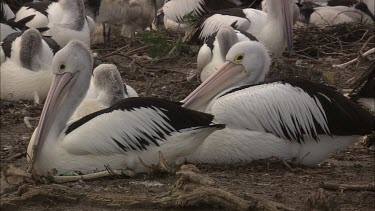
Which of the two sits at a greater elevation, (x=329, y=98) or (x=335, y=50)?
(x=329, y=98)

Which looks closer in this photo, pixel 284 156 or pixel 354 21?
pixel 284 156

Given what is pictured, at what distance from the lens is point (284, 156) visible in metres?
6.90

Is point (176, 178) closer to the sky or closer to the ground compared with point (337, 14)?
closer to the sky

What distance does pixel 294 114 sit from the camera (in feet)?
22.6

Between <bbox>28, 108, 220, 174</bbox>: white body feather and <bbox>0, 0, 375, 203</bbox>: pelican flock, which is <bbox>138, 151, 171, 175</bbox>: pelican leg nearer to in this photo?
<bbox>0, 0, 375, 203</bbox>: pelican flock

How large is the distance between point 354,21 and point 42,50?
560cm

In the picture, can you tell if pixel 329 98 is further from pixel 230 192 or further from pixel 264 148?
pixel 230 192

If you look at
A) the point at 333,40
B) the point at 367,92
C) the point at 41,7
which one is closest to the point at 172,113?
the point at 367,92

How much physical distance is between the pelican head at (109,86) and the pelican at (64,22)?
12.3 ft

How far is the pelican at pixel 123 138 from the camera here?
648 cm

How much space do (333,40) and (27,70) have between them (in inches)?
171

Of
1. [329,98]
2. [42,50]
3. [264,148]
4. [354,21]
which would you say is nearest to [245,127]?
[264,148]

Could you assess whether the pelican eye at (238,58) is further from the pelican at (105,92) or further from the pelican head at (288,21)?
the pelican head at (288,21)

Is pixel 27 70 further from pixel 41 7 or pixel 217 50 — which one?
pixel 41 7
